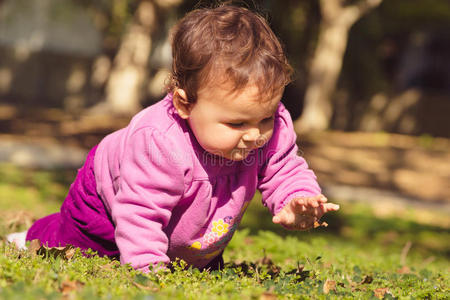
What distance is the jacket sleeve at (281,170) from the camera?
3320 millimetres

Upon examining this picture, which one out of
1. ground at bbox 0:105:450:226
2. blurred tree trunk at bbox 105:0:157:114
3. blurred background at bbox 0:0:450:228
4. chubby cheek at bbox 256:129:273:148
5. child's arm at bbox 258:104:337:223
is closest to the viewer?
chubby cheek at bbox 256:129:273:148

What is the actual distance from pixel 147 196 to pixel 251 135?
0.62 meters

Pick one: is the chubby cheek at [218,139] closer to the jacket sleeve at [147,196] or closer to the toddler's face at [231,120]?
the toddler's face at [231,120]

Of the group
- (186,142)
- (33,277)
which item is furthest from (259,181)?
(33,277)

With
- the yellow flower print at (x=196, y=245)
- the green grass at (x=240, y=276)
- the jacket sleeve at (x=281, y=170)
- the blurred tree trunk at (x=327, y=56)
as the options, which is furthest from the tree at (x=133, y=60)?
the yellow flower print at (x=196, y=245)

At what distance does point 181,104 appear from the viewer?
3.12 meters

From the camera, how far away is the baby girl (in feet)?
9.55

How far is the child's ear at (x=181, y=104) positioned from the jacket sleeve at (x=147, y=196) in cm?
17

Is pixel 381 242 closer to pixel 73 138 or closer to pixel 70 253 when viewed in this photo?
pixel 70 253

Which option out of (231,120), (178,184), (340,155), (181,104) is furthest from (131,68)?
(231,120)

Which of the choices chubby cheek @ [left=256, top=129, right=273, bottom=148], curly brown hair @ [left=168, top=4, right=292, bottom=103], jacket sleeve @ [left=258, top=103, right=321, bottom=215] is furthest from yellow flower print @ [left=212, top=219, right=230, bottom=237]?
curly brown hair @ [left=168, top=4, right=292, bottom=103]

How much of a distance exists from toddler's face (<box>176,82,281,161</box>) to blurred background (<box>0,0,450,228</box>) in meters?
7.09

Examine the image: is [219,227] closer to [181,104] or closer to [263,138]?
[263,138]

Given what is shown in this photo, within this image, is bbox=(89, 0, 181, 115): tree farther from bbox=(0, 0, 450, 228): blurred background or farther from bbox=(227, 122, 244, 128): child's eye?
bbox=(227, 122, 244, 128): child's eye
